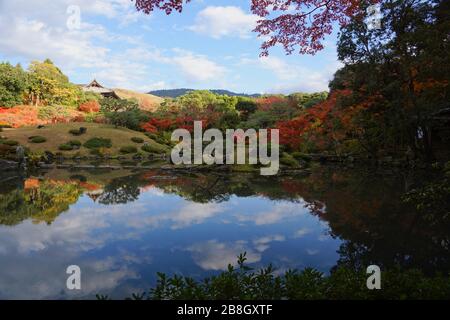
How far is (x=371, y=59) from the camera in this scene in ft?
55.6

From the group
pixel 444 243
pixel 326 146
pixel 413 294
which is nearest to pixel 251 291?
pixel 413 294

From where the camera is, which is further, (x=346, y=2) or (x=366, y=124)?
(x=366, y=124)

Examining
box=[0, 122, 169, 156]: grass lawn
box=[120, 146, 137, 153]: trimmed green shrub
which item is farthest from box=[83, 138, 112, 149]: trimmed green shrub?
box=[120, 146, 137, 153]: trimmed green shrub

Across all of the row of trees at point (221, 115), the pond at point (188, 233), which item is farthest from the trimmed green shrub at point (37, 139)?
the pond at point (188, 233)

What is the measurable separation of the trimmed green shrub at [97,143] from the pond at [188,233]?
15240 millimetres

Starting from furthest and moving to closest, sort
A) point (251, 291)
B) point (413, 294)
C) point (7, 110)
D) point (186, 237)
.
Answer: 1. point (7, 110)
2. point (186, 237)
3. point (251, 291)
4. point (413, 294)

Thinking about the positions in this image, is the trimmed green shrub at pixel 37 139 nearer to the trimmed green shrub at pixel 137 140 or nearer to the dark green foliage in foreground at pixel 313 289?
the trimmed green shrub at pixel 137 140

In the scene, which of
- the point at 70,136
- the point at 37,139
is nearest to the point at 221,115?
the point at 70,136

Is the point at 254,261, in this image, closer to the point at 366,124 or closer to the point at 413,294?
the point at 413,294

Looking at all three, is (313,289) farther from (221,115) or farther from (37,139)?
(221,115)

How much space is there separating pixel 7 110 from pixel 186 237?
1553 inches

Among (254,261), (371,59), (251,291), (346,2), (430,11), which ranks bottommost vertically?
(254,261)

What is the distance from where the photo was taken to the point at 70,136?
1132 inches

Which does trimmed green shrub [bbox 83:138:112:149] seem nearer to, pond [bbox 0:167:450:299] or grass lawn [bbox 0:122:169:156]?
grass lawn [bbox 0:122:169:156]
